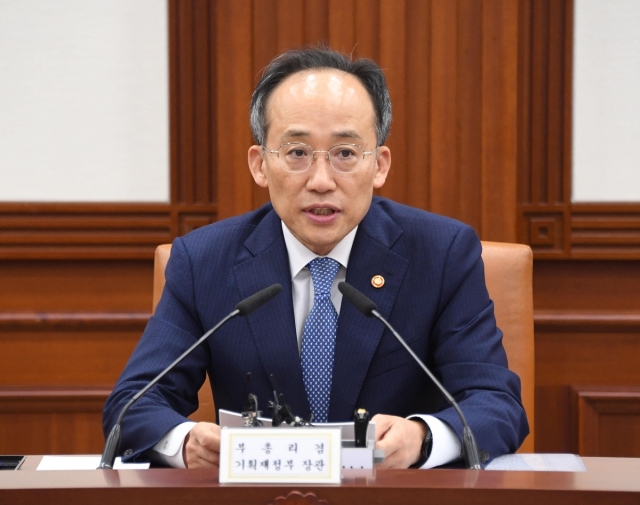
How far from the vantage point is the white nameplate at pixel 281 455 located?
44.3 inches

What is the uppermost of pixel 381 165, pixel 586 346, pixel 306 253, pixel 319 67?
pixel 319 67

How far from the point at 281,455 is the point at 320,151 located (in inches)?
33.5

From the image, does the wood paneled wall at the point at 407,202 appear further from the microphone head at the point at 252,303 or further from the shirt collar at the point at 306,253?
the microphone head at the point at 252,303

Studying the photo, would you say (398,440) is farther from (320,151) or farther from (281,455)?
(320,151)

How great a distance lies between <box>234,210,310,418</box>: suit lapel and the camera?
189cm

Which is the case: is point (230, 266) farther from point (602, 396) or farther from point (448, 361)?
point (602, 396)

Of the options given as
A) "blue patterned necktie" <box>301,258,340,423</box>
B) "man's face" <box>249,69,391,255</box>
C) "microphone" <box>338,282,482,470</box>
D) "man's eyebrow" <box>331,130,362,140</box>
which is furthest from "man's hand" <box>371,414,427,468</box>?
"man's eyebrow" <box>331,130,362,140</box>

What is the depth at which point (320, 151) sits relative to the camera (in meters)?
1.83

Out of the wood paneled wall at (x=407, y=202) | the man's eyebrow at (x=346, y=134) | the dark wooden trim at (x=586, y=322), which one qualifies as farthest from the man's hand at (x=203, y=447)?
the dark wooden trim at (x=586, y=322)

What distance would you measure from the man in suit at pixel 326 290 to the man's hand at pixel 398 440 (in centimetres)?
18

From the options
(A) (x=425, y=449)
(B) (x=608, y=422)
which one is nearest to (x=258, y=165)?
(A) (x=425, y=449)

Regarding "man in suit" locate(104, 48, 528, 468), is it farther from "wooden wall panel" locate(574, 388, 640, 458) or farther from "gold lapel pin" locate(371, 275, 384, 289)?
"wooden wall panel" locate(574, 388, 640, 458)

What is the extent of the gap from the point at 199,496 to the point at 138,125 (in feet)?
6.75

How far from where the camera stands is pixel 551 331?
2.86 meters
